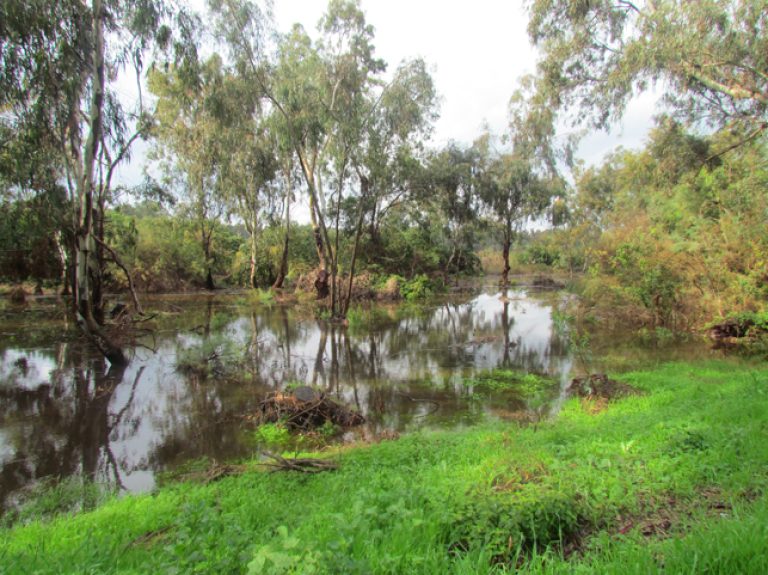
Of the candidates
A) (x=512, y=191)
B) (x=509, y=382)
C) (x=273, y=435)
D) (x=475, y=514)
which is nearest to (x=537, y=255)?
(x=512, y=191)

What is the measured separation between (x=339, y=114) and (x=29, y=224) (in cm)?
998

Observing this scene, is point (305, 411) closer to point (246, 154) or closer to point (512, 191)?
point (246, 154)

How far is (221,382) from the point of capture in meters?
9.52

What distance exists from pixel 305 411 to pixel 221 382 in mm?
3500

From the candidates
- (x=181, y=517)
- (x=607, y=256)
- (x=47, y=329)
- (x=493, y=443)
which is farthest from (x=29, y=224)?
(x=607, y=256)

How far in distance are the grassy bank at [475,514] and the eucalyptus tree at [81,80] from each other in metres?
6.92

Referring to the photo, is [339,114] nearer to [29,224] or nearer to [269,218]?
[29,224]

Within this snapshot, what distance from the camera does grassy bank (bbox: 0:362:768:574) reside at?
7.61 feet

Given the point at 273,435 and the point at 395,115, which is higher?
the point at 395,115

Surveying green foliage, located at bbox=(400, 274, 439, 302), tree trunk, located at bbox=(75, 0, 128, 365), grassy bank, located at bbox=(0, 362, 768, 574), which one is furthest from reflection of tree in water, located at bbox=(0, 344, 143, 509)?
green foliage, located at bbox=(400, 274, 439, 302)

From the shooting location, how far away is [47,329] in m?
15.4

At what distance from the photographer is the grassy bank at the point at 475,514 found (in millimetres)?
2320

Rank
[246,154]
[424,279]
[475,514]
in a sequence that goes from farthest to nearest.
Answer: [424,279]
[246,154]
[475,514]

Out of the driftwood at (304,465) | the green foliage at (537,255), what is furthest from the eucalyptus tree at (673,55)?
the green foliage at (537,255)
